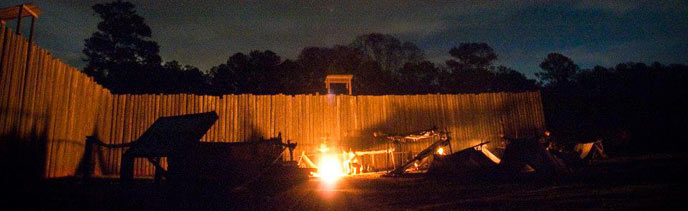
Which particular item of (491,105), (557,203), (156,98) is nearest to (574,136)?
(491,105)

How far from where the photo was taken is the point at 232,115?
12.9m

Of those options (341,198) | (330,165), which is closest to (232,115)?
(330,165)

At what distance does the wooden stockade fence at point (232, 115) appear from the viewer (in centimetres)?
785

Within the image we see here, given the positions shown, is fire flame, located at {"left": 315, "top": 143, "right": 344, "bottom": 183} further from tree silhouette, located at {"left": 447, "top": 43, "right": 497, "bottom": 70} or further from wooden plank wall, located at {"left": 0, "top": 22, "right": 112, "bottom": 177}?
tree silhouette, located at {"left": 447, "top": 43, "right": 497, "bottom": 70}

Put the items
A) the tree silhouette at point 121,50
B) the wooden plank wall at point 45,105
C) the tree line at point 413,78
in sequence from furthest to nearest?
the tree silhouette at point 121,50
the tree line at point 413,78
the wooden plank wall at point 45,105

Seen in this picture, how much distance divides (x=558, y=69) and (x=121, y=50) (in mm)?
40651

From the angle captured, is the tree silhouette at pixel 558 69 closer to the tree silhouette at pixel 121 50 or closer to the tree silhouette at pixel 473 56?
the tree silhouette at pixel 473 56

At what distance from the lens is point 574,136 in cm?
1692

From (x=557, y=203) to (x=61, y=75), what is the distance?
36.1ft

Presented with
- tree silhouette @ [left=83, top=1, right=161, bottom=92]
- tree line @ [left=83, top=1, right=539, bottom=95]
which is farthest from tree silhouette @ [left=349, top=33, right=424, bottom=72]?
tree silhouette @ [left=83, top=1, right=161, bottom=92]

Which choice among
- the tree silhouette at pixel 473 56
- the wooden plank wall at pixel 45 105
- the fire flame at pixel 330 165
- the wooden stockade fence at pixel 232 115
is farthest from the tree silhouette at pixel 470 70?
the wooden plank wall at pixel 45 105

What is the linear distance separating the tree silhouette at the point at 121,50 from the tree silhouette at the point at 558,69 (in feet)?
121

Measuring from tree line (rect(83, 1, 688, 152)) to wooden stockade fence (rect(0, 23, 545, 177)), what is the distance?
5459mm

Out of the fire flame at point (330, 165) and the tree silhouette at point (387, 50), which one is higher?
the tree silhouette at point (387, 50)
